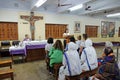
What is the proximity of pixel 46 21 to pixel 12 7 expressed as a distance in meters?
2.36

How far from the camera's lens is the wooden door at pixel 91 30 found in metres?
9.87

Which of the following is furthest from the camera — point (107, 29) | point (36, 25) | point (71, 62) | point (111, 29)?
point (111, 29)

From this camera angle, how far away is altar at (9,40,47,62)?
201 inches

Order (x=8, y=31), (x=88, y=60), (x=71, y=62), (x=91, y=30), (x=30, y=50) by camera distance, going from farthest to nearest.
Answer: (x=91, y=30)
(x=8, y=31)
(x=30, y=50)
(x=88, y=60)
(x=71, y=62)

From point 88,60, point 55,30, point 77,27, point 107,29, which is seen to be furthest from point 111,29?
point 88,60

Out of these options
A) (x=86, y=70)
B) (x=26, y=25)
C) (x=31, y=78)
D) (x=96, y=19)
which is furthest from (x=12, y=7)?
(x=96, y=19)

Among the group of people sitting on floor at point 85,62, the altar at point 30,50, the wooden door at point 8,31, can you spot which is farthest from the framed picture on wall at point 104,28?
the group of people sitting on floor at point 85,62

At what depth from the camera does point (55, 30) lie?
8.34 m

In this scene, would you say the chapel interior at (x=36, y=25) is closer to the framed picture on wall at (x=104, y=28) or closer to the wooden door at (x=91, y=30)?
the wooden door at (x=91, y=30)

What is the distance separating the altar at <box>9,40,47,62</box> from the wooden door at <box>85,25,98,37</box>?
18.2ft

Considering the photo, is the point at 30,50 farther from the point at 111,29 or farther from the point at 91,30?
the point at 111,29

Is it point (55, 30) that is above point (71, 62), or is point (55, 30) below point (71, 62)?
above

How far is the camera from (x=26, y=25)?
715 cm

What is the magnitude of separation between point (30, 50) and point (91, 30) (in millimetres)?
6679
